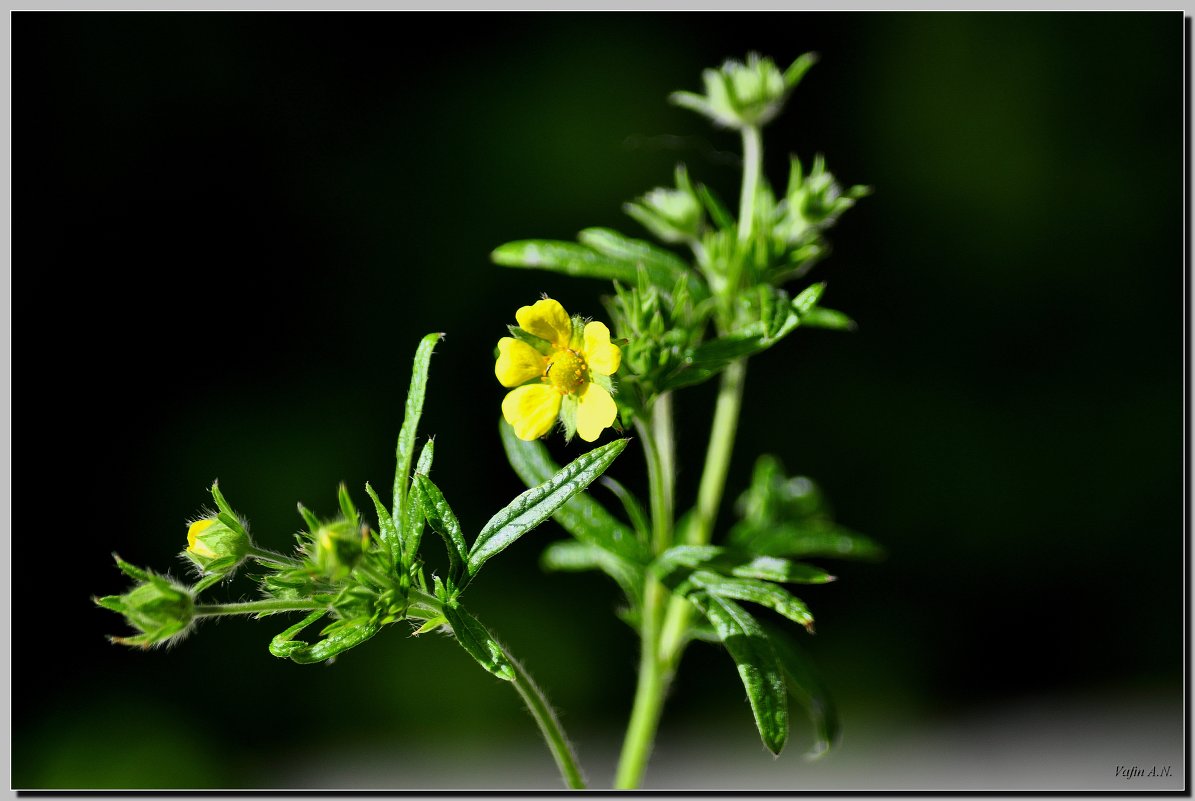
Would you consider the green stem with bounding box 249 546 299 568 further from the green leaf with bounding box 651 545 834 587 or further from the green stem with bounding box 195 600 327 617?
the green leaf with bounding box 651 545 834 587

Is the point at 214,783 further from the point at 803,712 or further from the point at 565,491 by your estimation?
the point at 565,491

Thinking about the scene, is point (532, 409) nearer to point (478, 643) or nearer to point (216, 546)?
point (478, 643)

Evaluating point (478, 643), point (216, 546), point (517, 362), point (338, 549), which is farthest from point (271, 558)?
point (517, 362)

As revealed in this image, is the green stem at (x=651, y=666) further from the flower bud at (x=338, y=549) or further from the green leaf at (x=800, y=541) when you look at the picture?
the flower bud at (x=338, y=549)

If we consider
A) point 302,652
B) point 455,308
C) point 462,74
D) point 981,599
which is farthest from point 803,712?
point 302,652

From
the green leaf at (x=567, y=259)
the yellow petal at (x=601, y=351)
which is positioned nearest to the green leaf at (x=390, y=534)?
the yellow petal at (x=601, y=351)

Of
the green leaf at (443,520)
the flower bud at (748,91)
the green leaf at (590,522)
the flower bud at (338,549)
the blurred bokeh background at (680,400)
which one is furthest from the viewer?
the blurred bokeh background at (680,400)
